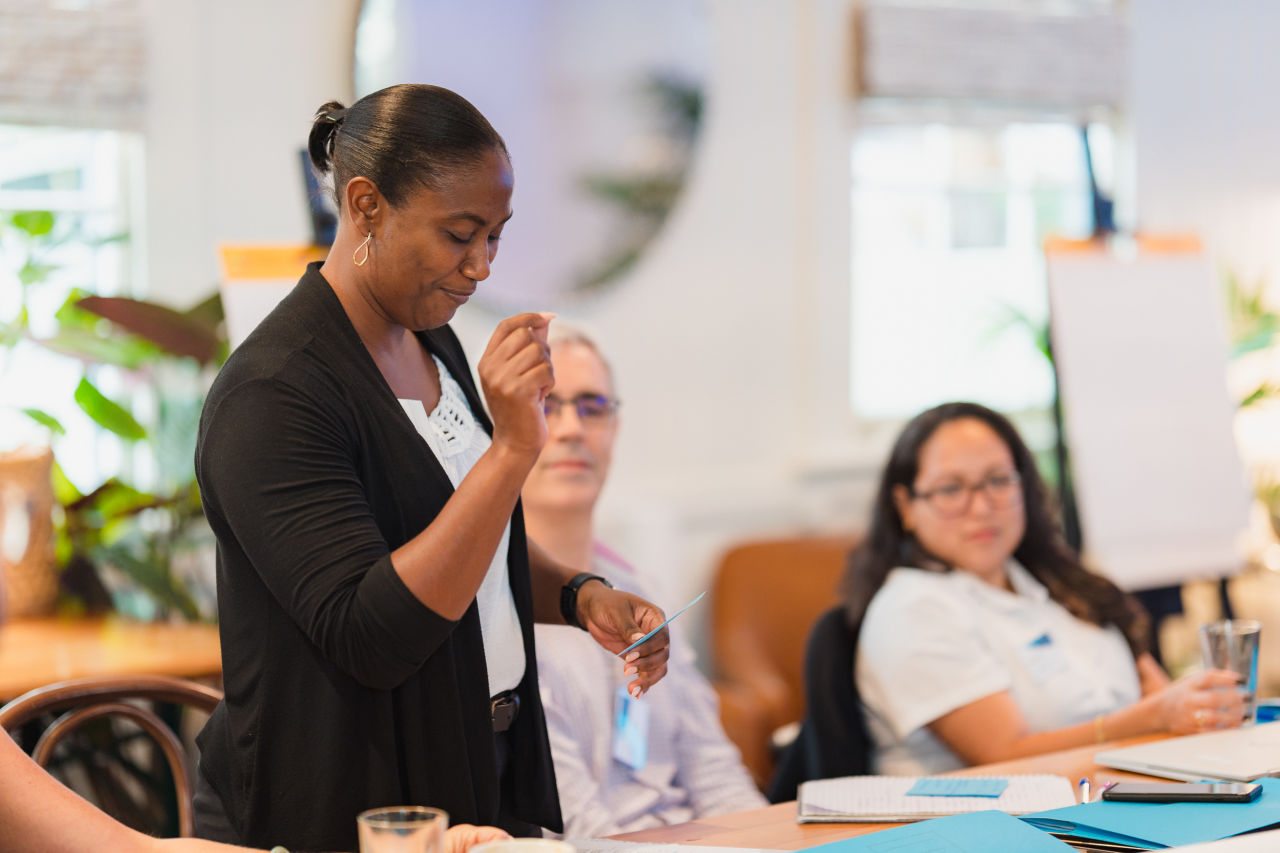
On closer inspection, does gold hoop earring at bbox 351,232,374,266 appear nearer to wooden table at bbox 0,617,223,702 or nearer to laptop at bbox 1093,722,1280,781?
laptop at bbox 1093,722,1280,781

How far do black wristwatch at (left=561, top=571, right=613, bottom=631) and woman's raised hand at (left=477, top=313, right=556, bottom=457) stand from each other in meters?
0.39

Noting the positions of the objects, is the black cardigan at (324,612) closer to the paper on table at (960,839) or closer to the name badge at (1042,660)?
the paper on table at (960,839)

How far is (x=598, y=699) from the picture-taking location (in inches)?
79.1

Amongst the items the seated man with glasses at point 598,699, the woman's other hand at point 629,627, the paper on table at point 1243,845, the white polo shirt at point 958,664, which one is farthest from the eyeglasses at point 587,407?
the paper on table at point 1243,845

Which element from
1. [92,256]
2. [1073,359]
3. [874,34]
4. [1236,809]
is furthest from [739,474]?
[1236,809]

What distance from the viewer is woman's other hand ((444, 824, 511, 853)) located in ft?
3.79

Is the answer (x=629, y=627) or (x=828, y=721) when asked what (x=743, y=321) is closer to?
(x=828, y=721)

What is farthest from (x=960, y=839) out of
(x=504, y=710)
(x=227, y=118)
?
(x=227, y=118)

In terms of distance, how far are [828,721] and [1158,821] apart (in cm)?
74

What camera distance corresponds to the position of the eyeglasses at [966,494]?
7.38 feet

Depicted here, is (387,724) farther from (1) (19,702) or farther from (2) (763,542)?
(2) (763,542)

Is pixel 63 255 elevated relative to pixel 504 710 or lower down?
elevated

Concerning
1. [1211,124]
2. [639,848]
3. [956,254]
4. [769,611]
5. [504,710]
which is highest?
[1211,124]

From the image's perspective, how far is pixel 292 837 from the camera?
1265 mm
